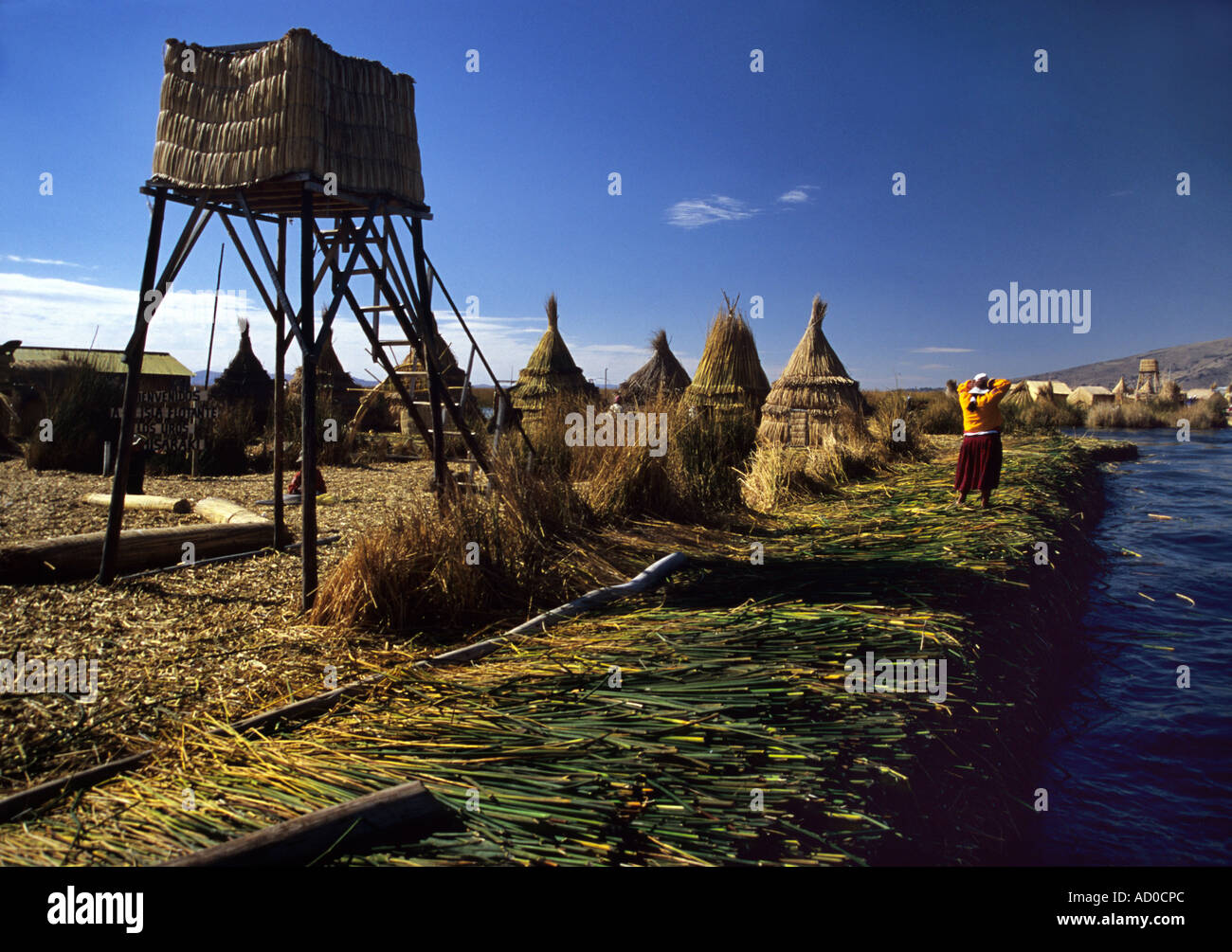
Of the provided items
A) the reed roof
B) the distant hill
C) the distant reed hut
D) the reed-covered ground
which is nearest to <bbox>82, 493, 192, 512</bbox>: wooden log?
the reed roof

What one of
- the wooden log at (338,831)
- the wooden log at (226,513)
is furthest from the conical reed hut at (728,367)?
the wooden log at (338,831)

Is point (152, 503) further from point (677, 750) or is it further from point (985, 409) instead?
point (985, 409)

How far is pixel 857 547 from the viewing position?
18.4 ft

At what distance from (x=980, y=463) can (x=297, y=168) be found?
6.55 m

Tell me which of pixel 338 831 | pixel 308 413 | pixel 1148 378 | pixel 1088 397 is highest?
pixel 1148 378

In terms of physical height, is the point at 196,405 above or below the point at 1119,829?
above

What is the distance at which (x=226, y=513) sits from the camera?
256 inches

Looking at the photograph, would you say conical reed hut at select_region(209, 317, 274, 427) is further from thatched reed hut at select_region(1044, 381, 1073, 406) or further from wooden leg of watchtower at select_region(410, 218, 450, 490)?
thatched reed hut at select_region(1044, 381, 1073, 406)

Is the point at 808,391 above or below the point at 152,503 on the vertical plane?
above

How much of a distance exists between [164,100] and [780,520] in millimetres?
5881

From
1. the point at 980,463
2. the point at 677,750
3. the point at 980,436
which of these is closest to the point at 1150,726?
the point at 980,463

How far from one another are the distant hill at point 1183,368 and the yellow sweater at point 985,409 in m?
82.6
